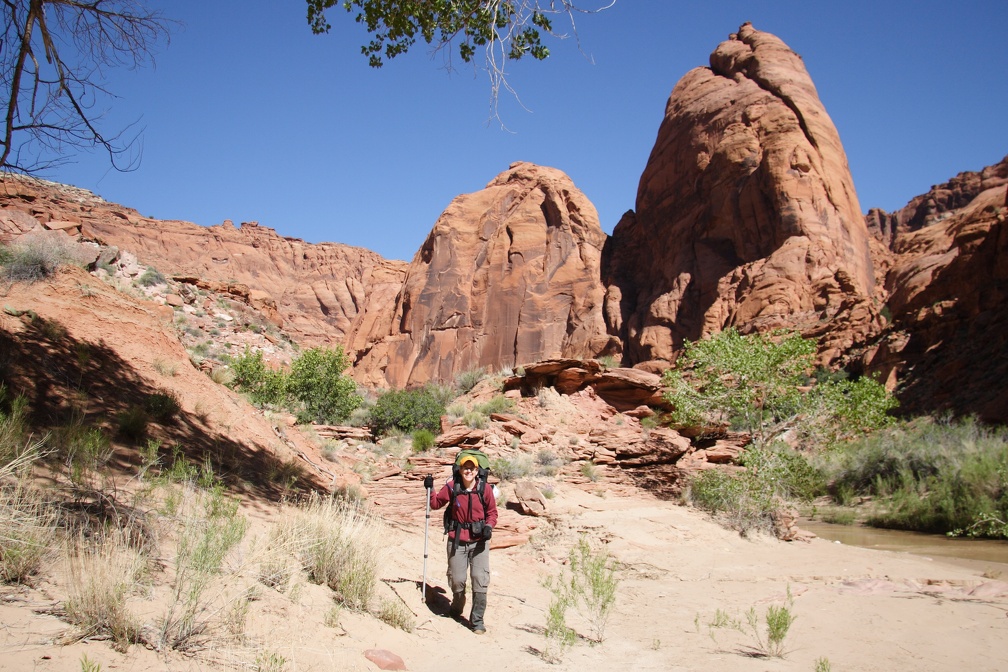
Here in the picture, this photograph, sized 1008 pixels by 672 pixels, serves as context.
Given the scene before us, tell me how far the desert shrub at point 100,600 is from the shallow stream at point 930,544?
11144 millimetres

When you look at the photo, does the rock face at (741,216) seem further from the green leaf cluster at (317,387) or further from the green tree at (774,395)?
the green leaf cluster at (317,387)

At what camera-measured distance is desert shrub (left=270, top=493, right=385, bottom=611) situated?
16.2 ft

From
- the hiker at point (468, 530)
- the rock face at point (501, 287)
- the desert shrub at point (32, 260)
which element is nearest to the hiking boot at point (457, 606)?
the hiker at point (468, 530)

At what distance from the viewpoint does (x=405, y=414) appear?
20.5m

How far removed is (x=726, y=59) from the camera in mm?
46094

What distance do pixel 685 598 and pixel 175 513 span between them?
239 inches

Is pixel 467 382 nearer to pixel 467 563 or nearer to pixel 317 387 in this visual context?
pixel 317 387

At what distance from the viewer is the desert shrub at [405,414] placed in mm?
20188

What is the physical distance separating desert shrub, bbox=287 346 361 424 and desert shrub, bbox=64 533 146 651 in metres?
17.7

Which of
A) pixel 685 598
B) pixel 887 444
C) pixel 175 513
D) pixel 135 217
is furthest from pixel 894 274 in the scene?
pixel 135 217

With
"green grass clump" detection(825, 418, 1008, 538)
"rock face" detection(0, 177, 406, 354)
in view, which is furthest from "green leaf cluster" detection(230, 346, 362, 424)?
"rock face" detection(0, 177, 406, 354)

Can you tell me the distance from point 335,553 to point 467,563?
1399 millimetres

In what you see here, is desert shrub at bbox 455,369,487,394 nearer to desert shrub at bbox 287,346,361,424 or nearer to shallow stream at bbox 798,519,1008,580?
desert shrub at bbox 287,346,361,424

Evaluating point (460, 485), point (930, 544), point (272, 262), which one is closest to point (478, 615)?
point (460, 485)
